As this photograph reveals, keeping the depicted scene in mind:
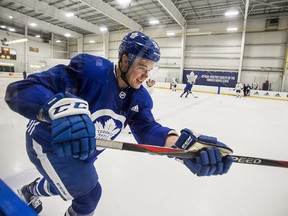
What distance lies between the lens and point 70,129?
649mm

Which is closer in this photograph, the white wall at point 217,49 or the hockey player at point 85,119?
the hockey player at point 85,119

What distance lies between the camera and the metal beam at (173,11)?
12.4m

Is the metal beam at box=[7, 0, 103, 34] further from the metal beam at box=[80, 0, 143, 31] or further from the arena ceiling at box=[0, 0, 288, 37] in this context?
the metal beam at box=[80, 0, 143, 31]

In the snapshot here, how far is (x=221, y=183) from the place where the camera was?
6.02 ft

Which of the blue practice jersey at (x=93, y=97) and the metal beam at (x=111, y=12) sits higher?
the metal beam at (x=111, y=12)

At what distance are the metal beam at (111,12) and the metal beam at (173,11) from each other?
12.8ft

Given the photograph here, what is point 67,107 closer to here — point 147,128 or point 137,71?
point 137,71

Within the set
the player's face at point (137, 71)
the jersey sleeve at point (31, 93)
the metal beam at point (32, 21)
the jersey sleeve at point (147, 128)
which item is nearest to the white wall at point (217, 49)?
the metal beam at point (32, 21)

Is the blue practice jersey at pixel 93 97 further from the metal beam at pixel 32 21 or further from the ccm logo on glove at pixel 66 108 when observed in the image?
the metal beam at pixel 32 21

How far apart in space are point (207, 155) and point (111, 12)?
1500 centimetres

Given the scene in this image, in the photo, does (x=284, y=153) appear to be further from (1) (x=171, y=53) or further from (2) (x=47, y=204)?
(1) (x=171, y=53)

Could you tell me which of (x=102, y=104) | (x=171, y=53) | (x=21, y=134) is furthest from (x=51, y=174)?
(x=171, y=53)

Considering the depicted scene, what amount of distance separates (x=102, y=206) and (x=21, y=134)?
6.29 feet

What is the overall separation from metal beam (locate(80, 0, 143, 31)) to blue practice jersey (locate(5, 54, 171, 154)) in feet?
39.7
